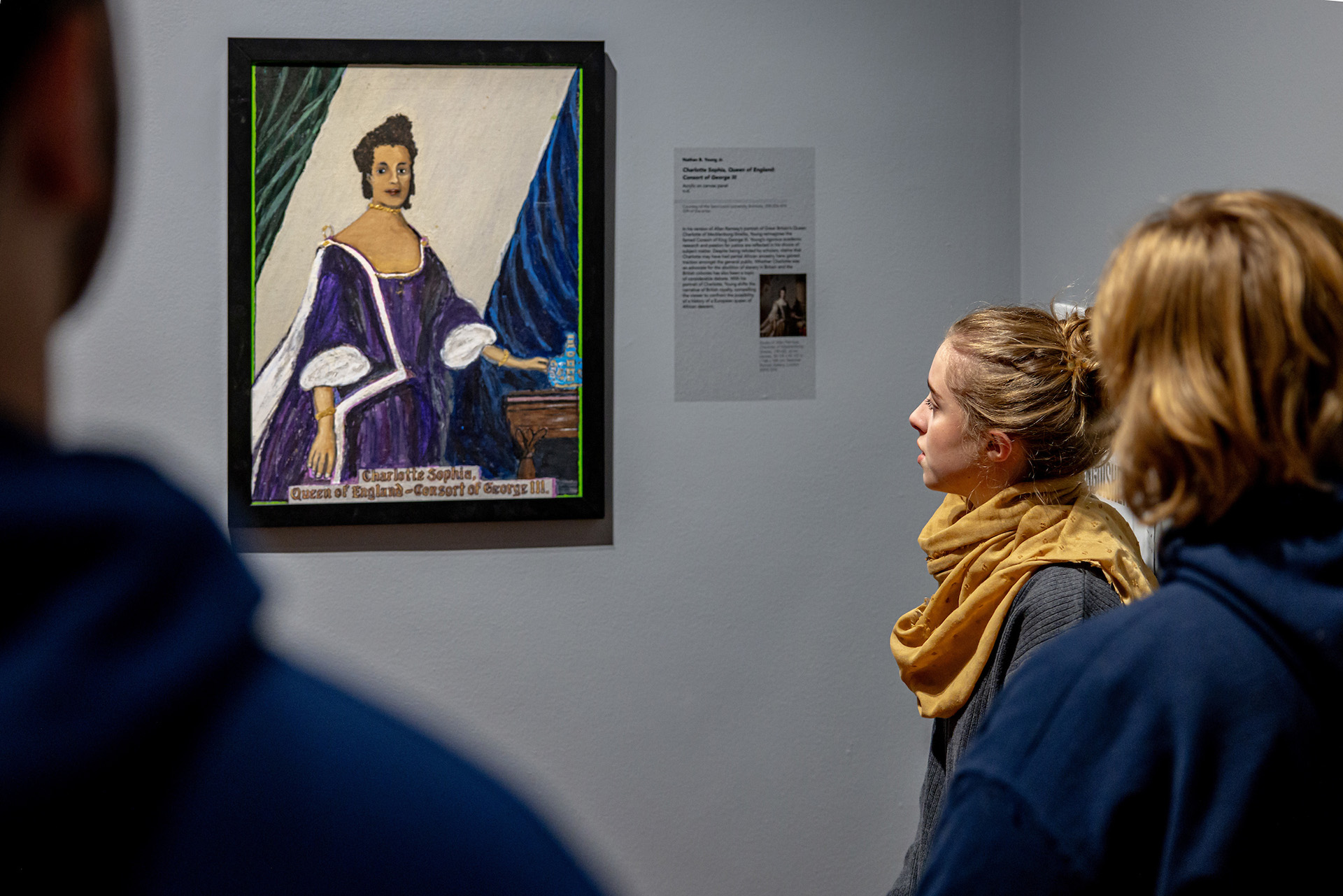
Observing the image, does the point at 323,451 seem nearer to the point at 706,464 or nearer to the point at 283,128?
the point at 283,128

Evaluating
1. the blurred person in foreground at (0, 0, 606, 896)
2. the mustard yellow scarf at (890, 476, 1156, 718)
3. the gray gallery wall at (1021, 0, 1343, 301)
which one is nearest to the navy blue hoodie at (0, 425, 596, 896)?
the blurred person in foreground at (0, 0, 606, 896)

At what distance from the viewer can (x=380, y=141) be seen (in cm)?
195

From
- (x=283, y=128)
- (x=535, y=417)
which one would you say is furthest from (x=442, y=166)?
(x=535, y=417)

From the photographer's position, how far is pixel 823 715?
209cm

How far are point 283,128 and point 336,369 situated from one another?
50cm

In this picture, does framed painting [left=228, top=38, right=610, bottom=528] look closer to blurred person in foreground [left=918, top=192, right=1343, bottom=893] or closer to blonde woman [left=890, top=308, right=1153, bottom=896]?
blonde woman [left=890, top=308, right=1153, bottom=896]

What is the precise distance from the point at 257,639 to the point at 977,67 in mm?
2229

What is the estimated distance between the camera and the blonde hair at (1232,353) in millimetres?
654

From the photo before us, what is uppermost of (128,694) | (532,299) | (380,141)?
(380,141)

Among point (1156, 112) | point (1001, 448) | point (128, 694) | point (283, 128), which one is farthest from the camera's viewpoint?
point (283, 128)

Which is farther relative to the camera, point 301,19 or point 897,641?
point 301,19

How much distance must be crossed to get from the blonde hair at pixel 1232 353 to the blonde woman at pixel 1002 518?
539mm

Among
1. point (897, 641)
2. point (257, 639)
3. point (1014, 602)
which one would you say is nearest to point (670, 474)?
point (897, 641)

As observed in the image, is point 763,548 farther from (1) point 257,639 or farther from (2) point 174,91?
(1) point 257,639
